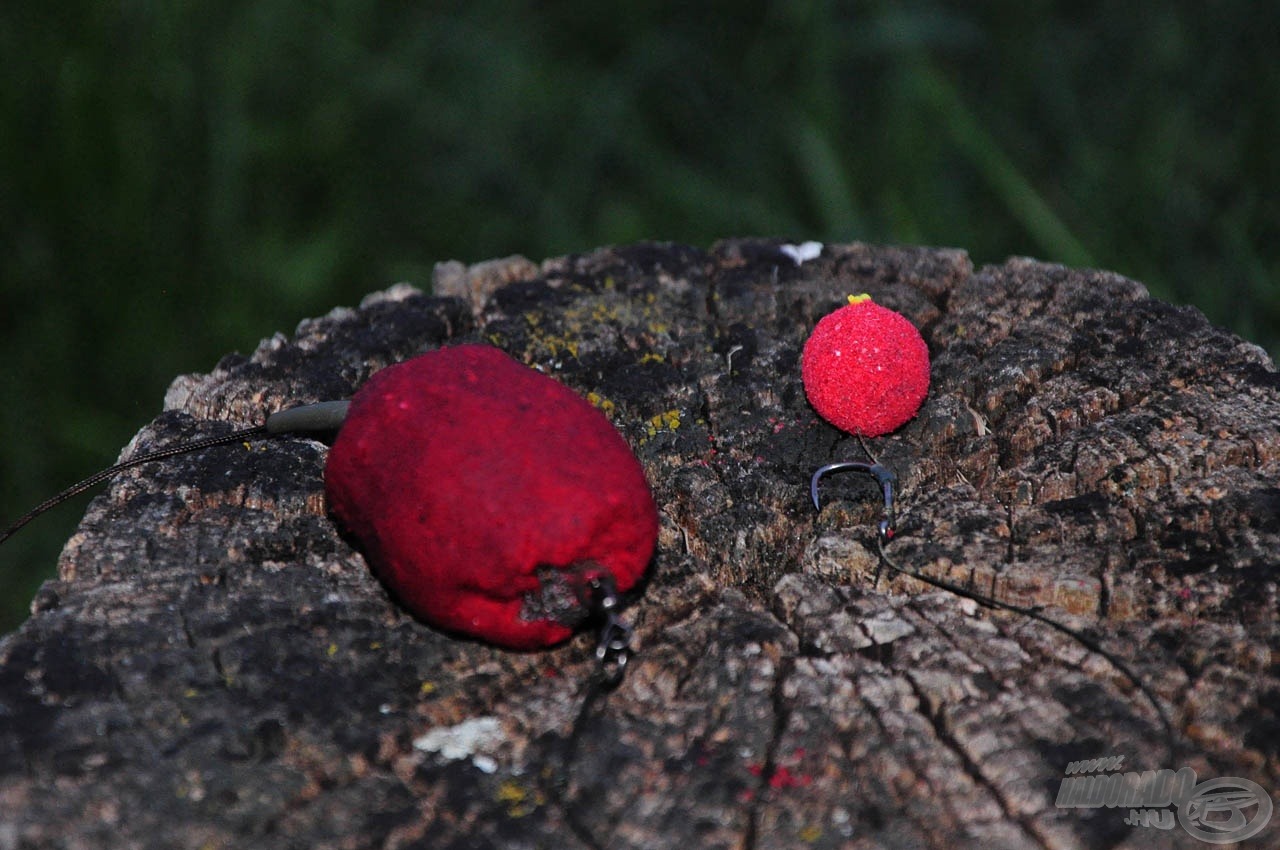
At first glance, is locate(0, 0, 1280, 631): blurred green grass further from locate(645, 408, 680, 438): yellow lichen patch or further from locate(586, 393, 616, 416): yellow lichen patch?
locate(645, 408, 680, 438): yellow lichen patch

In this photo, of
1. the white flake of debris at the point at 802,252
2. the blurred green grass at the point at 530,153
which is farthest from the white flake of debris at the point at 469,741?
the blurred green grass at the point at 530,153

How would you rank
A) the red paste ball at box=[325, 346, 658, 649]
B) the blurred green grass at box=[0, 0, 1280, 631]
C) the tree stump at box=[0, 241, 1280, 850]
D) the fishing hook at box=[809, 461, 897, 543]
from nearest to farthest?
the tree stump at box=[0, 241, 1280, 850] → the red paste ball at box=[325, 346, 658, 649] → the fishing hook at box=[809, 461, 897, 543] → the blurred green grass at box=[0, 0, 1280, 631]

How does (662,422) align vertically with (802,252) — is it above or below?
below

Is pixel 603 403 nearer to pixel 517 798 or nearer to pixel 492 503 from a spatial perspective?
pixel 492 503

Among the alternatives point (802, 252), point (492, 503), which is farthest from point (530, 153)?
point (492, 503)

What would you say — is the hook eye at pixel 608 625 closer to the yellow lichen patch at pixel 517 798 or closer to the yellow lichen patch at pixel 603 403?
the yellow lichen patch at pixel 517 798

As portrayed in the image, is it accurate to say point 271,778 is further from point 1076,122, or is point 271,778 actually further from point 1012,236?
point 1076,122

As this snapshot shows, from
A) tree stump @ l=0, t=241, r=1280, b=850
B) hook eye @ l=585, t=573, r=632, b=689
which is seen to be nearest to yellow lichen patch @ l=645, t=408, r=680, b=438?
tree stump @ l=0, t=241, r=1280, b=850
